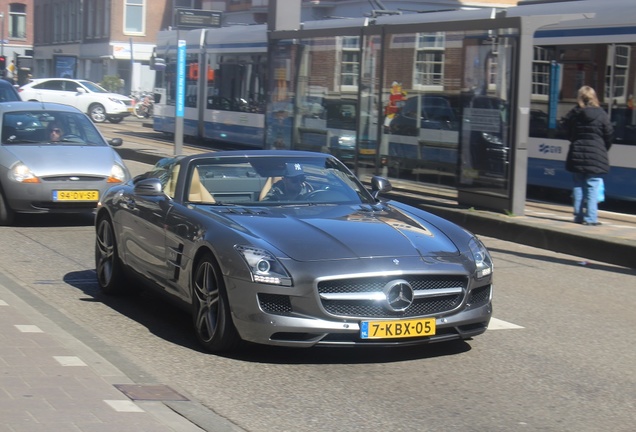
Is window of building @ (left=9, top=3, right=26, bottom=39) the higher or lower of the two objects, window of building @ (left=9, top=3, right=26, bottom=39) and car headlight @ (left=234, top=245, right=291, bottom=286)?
the higher

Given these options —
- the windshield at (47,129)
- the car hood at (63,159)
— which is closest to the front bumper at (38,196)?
the car hood at (63,159)

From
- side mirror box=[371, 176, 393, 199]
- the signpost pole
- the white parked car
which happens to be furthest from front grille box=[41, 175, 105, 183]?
the white parked car

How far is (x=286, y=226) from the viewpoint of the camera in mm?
7008

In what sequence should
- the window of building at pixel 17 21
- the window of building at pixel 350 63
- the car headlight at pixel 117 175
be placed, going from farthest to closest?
the window of building at pixel 17 21 < the window of building at pixel 350 63 < the car headlight at pixel 117 175

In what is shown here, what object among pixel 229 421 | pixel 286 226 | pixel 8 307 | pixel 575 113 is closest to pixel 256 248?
pixel 286 226

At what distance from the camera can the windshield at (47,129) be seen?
13969 millimetres

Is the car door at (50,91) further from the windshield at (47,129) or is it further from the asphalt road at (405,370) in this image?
the asphalt road at (405,370)

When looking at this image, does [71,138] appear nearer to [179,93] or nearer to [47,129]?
[47,129]

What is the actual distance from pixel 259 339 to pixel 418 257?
43.9 inches

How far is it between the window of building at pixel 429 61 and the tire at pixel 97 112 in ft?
101

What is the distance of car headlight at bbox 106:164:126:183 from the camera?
13367mm

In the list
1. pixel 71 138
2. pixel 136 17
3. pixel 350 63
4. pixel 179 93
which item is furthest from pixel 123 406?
pixel 136 17

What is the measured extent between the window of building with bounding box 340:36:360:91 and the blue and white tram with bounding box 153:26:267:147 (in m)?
8.55

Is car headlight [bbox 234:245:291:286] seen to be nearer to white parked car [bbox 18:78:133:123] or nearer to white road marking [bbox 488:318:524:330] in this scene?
white road marking [bbox 488:318:524:330]
